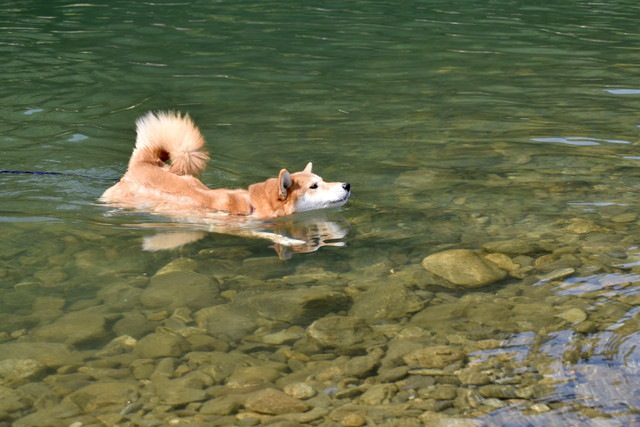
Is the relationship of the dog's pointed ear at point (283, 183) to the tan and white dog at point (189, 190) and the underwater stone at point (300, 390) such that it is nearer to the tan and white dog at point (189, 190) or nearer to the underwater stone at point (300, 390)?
the tan and white dog at point (189, 190)

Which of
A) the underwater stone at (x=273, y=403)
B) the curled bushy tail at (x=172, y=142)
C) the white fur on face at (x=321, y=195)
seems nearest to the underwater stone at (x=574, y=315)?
the underwater stone at (x=273, y=403)

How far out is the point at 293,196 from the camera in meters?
7.76

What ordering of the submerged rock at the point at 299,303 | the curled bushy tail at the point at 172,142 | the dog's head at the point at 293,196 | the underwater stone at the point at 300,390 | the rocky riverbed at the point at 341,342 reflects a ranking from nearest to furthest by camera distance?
the rocky riverbed at the point at 341,342 < the underwater stone at the point at 300,390 < the submerged rock at the point at 299,303 < the dog's head at the point at 293,196 < the curled bushy tail at the point at 172,142

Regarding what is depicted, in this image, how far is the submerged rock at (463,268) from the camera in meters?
6.07

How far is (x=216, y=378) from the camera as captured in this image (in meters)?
4.90

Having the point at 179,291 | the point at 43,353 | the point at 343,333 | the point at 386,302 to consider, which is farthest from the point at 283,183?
the point at 43,353

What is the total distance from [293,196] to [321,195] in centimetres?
27

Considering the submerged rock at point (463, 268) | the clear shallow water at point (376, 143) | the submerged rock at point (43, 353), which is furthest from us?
the submerged rock at point (463, 268)

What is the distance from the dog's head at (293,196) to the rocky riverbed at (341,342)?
3.64 feet

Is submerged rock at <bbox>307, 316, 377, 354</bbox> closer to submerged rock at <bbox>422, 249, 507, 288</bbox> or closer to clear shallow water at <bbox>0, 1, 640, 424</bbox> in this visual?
clear shallow water at <bbox>0, 1, 640, 424</bbox>

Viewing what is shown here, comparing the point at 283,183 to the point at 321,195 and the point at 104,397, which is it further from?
the point at 104,397

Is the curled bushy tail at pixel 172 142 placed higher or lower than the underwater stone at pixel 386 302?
higher

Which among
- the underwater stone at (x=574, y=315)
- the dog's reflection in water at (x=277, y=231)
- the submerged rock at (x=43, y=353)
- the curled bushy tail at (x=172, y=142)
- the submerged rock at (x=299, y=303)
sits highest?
the curled bushy tail at (x=172, y=142)

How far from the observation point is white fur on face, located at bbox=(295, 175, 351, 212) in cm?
754
